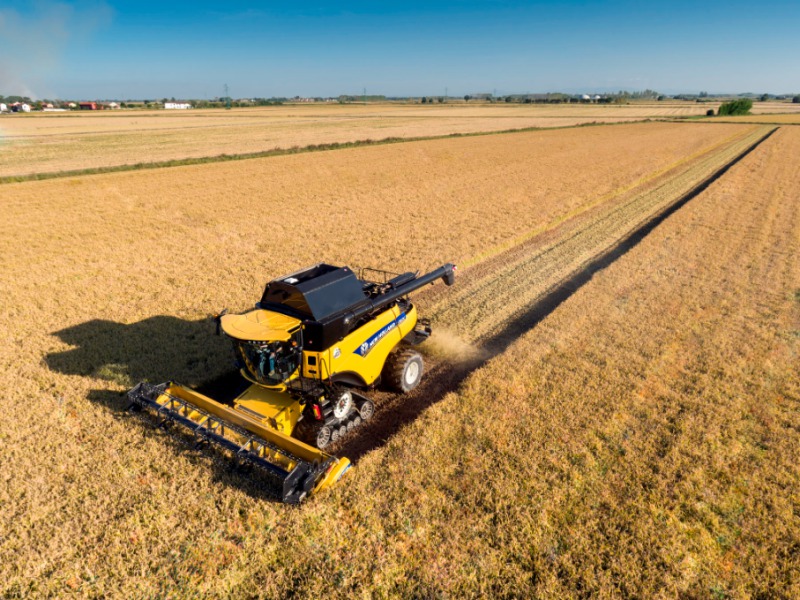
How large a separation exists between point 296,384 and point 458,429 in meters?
2.75

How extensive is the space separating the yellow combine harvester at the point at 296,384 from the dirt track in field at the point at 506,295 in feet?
2.68

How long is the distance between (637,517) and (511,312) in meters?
6.77

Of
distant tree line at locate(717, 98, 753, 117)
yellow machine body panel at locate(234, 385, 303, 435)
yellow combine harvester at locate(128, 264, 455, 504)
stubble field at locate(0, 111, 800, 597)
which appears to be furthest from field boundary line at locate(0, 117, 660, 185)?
distant tree line at locate(717, 98, 753, 117)

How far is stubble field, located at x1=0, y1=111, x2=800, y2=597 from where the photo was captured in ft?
17.7

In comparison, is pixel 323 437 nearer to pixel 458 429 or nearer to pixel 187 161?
pixel 458 429

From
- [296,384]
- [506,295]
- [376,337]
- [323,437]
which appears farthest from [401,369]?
[506,295]

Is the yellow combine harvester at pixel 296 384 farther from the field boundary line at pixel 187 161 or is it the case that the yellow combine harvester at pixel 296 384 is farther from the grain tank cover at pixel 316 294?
the field boundary line at pixel 187 161

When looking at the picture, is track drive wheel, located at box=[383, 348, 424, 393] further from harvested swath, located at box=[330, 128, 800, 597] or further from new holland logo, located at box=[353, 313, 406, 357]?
harvested swath, located at box=[330, 128, 800, 597]

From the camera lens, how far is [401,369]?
27.6 ft

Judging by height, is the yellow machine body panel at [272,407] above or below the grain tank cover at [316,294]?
below

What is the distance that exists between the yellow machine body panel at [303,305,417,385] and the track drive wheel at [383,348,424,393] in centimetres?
13

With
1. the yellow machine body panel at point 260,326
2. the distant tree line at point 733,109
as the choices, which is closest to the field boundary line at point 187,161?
the yellow machine body panel at point 260,326

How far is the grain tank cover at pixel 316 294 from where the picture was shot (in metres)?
6.93

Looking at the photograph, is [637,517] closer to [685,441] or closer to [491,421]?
[685,441]
